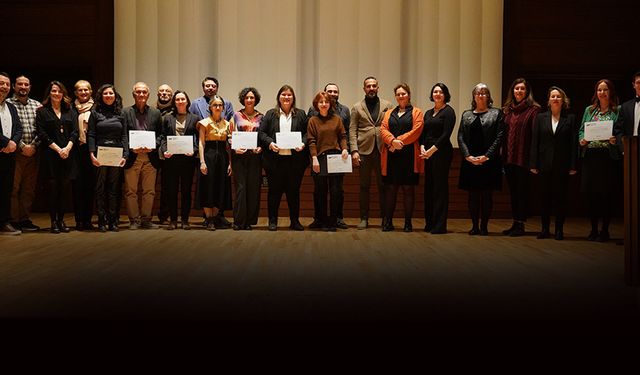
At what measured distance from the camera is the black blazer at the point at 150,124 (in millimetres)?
6613

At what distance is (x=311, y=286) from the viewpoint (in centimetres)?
373

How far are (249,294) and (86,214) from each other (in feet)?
12.0

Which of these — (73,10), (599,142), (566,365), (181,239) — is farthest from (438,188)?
(73,10)

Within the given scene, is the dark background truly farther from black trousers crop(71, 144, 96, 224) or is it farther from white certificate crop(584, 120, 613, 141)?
white certificate crop(584, 120, 613, 141)

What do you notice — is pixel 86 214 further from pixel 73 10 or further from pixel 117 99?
pixel 73 10

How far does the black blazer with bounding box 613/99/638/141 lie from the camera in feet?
18.2

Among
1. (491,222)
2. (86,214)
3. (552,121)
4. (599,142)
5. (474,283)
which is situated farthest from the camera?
(491,222)

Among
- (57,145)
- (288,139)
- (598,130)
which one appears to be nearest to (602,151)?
(598,130)

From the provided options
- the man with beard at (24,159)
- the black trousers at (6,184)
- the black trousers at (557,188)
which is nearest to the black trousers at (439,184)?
the black trousers at (557,188)

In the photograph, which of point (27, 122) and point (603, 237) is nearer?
point (603, 237)

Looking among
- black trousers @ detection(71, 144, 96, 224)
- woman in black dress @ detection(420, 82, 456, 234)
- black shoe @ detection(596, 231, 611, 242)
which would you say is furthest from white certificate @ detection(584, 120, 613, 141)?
black trousers @ detection(71, 144, 96, 224)

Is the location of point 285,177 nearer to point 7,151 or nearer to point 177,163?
point 177,163

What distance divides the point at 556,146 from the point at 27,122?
195 inches

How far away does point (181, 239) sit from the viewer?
19.3 feet
